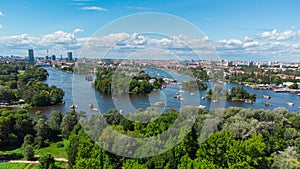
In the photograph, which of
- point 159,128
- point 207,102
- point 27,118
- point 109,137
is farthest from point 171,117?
point 207,102

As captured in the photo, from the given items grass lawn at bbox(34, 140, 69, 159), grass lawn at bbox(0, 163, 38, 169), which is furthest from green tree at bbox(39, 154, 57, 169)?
grass lawn at bbox(34, 140, 69, 159)

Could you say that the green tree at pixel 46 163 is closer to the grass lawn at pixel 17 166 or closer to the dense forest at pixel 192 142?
the dense forest at pixel 192 142

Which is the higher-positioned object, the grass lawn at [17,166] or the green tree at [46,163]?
the green tree at [46,163]

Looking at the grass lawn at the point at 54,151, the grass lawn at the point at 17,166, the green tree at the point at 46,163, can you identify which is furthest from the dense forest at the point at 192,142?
the grass lawn at the point at 17,166

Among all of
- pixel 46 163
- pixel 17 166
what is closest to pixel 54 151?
pixel 17 166

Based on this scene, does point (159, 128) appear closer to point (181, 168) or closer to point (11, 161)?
point (181, 168)

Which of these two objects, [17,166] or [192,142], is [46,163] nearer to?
[17,166]

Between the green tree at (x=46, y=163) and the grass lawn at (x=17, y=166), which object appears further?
the grass lawn at (x=17, y=166)

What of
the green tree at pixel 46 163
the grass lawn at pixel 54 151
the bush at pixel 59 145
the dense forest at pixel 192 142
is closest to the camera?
the dense forest at pixel 192 142

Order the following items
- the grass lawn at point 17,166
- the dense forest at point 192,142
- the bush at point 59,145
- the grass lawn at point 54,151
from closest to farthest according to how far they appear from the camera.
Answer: the dense forest at point 192,142 → the grass lawn at point 17,166 → the grass lawn at point 54,151 → the bush at point 59,145
